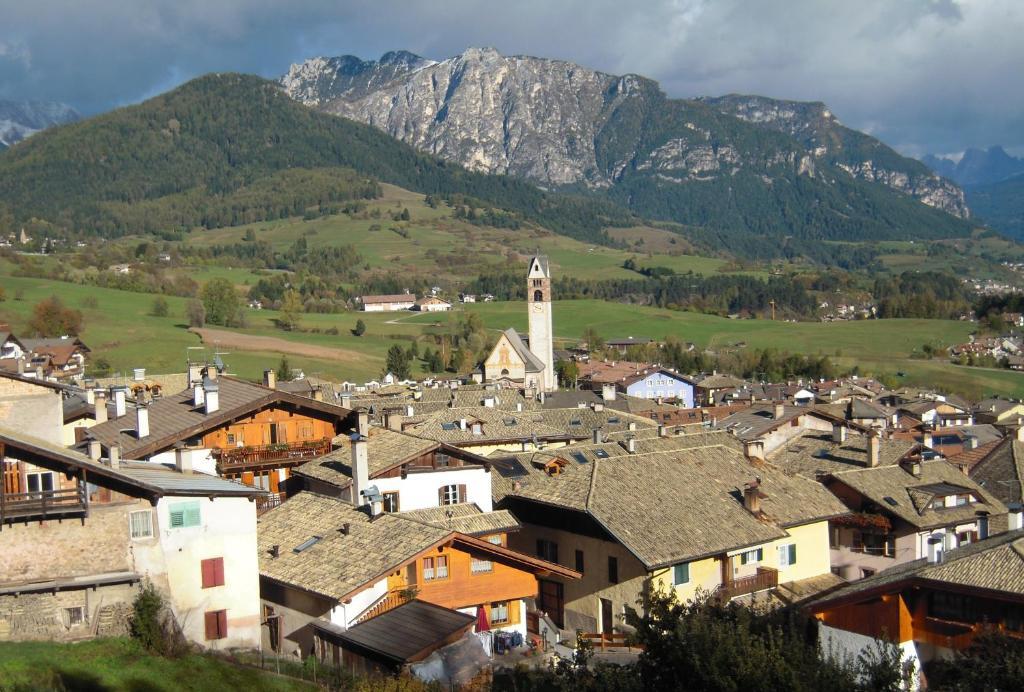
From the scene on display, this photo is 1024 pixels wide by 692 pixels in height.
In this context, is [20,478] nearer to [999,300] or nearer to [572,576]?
[572,576]

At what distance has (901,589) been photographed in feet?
73.6

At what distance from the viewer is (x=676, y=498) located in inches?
1278

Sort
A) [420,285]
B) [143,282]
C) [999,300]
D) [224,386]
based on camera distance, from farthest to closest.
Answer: [420,285] → [999,300] → [143,282] → [224,386]

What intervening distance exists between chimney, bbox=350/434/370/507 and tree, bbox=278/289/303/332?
100531 millimetres

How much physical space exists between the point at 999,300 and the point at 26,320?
137 metres

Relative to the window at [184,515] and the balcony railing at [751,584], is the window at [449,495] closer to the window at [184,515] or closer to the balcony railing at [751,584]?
the balcony railing at [751,584]

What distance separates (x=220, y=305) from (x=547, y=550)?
322ft

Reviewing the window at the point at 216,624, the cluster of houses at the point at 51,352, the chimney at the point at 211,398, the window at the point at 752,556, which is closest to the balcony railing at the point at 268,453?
the chimney at the point at 211,398

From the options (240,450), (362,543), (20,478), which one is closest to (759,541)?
(362,543)

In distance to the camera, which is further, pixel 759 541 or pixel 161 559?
pixel 759 541

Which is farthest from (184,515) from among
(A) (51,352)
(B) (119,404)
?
(A) (51,352)

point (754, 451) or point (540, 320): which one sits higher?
point (540, 320)

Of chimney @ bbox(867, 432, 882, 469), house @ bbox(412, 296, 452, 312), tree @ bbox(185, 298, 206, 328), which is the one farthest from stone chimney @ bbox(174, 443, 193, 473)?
house @ bbox(412, 296, 452, 312)

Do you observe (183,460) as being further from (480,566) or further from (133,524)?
(480,566)
